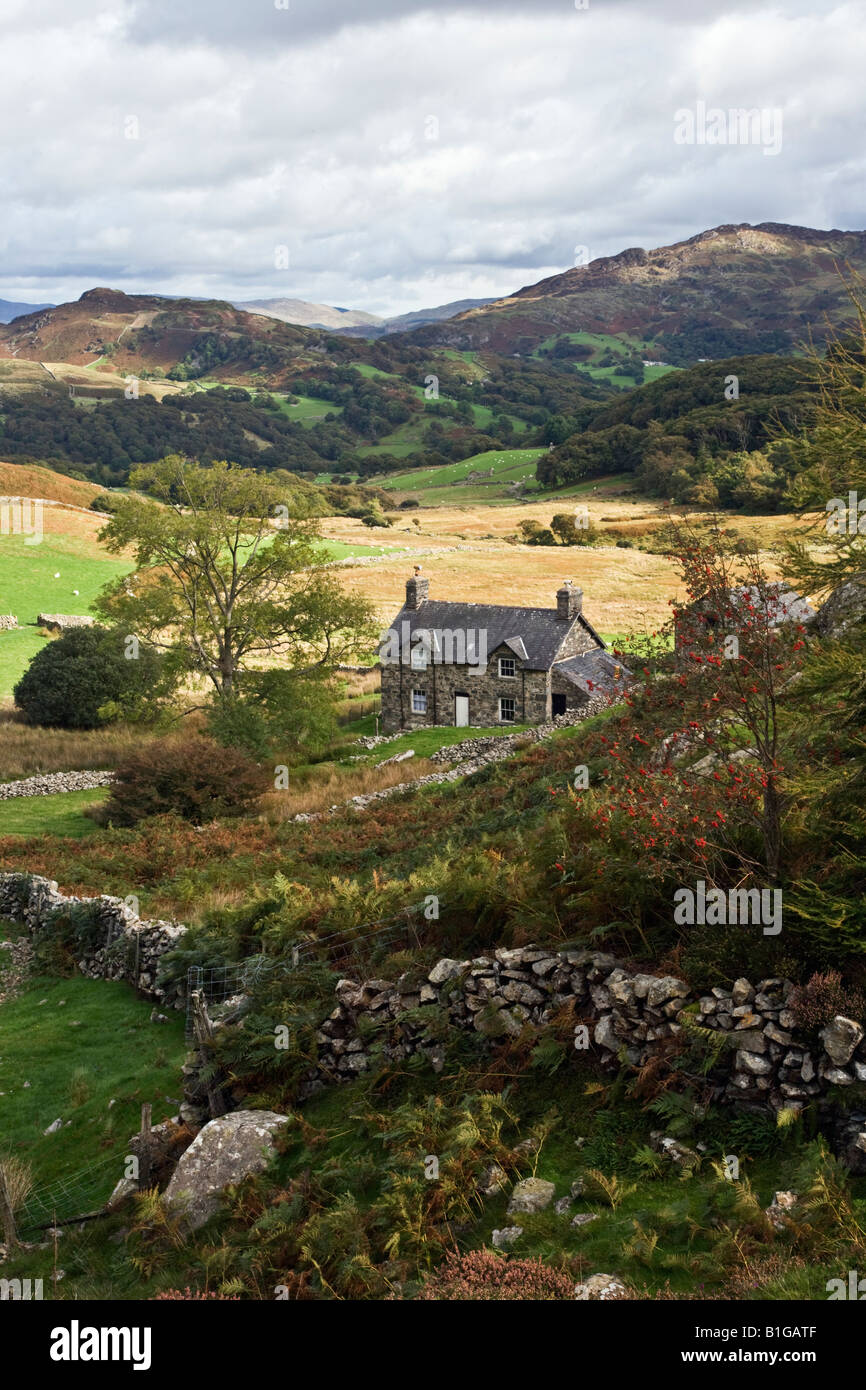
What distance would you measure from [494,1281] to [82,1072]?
888 centimetres

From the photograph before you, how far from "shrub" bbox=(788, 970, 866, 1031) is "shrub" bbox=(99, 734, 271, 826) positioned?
2259 cm

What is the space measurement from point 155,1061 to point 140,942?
350 centimetres

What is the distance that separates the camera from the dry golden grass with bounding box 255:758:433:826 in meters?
30.3

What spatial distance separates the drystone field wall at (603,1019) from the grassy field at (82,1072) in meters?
3.13

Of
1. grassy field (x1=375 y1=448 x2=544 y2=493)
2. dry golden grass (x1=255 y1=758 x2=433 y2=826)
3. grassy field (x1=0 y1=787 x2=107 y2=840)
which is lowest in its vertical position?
grassy field (x1=0 y1=787 x2=107 y2=840)

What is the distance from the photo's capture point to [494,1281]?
7715 millimetres

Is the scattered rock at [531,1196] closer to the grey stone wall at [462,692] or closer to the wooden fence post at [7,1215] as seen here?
the wooden fence post at [7,1215]

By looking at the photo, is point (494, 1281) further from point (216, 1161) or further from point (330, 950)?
point (330, 950)

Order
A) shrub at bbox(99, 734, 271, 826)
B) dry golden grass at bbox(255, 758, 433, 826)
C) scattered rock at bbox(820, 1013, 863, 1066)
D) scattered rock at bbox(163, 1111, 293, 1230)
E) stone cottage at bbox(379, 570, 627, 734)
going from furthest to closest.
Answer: stone cottage at bbox(379, 570, 627, 734) < dry golden grass at bbox(255, 758, 433, 826) < shrub at bbox(99, 734, 271, 826) < scattered rock at bbox(163, 1111, 293, 1230) < scattered rock at bbox(820, 1013, 863, 1066)

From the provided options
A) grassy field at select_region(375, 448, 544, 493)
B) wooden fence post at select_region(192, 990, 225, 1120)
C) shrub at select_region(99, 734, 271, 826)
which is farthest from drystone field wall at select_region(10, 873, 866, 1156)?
grassy field at select_region(375, 448, 544, 493)

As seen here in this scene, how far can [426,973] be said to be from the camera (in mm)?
11875

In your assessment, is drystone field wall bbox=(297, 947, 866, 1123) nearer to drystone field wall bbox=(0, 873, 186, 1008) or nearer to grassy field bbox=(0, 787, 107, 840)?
drystone field wall bbox=(0, 873, 186, 1008)

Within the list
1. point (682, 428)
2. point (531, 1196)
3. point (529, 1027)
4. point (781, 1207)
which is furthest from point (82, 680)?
point (682, 428)

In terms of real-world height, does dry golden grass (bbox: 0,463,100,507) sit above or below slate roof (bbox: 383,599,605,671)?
above
